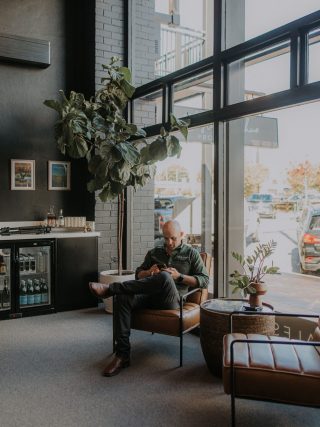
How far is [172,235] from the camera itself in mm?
3971

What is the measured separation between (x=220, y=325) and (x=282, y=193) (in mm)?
1256

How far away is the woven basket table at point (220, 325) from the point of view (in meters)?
3.16

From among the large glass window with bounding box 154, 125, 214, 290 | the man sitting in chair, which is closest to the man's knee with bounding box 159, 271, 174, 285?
the man sitting in chair

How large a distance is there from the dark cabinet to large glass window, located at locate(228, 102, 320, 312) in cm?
199

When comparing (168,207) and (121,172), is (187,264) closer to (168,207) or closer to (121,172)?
(121,172)

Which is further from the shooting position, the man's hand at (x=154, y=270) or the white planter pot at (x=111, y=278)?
the white planter pot at (x=111, y=278)

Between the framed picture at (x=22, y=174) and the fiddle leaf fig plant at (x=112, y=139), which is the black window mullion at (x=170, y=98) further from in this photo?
the framed picture at (x=22, y=174)

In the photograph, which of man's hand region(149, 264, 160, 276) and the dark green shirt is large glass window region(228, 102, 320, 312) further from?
man's hand region(149, 264, 160, 276)

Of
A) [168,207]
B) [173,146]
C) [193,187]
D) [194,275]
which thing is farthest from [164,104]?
[194,275]

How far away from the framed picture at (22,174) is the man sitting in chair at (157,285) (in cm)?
217

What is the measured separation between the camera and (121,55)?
18.7 feet

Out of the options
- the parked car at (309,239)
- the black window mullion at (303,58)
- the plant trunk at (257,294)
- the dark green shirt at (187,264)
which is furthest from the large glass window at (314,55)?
the dark green shirt at (187,264)

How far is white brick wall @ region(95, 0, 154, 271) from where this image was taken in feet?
18.3

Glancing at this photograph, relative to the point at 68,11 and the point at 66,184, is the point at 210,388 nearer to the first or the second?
the point at 66,184
